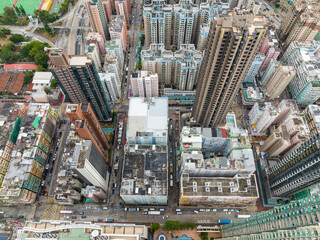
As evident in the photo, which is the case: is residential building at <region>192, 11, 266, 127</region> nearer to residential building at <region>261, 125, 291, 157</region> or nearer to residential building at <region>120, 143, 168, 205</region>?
residential building at <region>261, 125, 291, 157</region>

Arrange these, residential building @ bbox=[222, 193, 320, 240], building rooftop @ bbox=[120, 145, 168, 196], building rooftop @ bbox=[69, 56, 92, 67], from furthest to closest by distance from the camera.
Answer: building rooftop @ bbox=[69, 56, 92, 67]
building rooftop @ bbox=[120, 145, 168, 196]
residential building @ bbox=[222, 193, 320, 240]

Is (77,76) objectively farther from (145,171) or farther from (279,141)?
(279,141)

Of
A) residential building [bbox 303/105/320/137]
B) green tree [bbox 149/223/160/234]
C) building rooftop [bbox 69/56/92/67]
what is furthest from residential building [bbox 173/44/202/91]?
green tree [bbox 149/223/160/234]

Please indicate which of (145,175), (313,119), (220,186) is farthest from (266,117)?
(145,175)

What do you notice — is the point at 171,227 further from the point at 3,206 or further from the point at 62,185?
the point at 3,206

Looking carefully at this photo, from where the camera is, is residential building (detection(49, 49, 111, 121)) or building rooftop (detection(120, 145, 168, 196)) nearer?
building rooftop (detection(120, 145, 168, 196))

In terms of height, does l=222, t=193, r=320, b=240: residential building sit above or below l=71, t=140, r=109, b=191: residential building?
below

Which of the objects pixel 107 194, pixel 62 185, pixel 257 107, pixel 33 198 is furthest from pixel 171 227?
pixel 257 107
